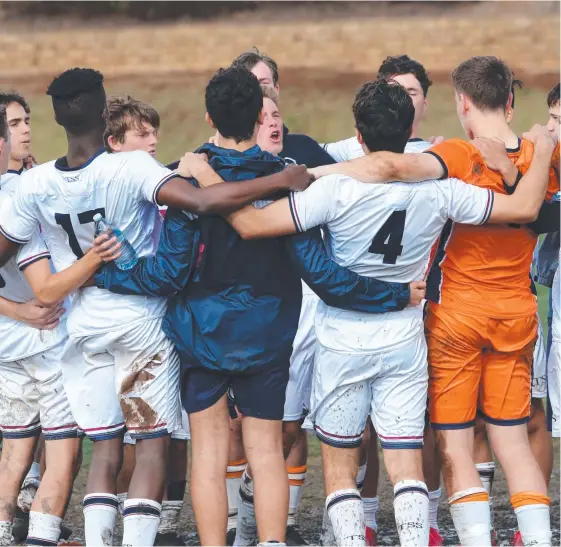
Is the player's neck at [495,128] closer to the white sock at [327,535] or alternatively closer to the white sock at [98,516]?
the white sock at [327,535]

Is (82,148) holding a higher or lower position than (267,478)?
higher

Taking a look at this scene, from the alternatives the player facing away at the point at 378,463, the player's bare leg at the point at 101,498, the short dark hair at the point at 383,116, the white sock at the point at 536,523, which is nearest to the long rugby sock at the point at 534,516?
the white sock at the point at 536,523

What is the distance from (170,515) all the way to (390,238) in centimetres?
205

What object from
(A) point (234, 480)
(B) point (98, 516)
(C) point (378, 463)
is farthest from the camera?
(C) point (378, 463)

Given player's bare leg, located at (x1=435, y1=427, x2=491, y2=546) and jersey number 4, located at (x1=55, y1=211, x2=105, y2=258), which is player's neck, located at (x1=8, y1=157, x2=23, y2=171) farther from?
player's bare leg, located at (x1=435, y1=427, x2=491, y2=546)

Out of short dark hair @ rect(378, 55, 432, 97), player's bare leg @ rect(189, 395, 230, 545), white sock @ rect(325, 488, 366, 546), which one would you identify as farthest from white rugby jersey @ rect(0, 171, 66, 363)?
short dark hair @ rect(378, 55, 432, 97)

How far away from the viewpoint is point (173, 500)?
592cm

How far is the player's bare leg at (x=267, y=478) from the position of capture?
4.83m

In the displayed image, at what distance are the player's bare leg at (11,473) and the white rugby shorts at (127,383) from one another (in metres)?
0.54

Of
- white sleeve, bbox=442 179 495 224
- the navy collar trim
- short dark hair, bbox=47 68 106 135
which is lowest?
white sleeve, bbox=442 179 495 224

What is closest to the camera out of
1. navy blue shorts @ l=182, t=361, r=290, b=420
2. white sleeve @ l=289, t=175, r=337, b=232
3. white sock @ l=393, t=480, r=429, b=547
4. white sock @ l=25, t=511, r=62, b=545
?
white sleeve @ l=289, t=175, r=337, b=232

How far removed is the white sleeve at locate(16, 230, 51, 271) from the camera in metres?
5.08

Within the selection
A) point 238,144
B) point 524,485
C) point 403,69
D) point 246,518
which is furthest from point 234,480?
point 403,69

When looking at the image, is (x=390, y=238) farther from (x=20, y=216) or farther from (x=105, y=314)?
(x=20, y=216)
